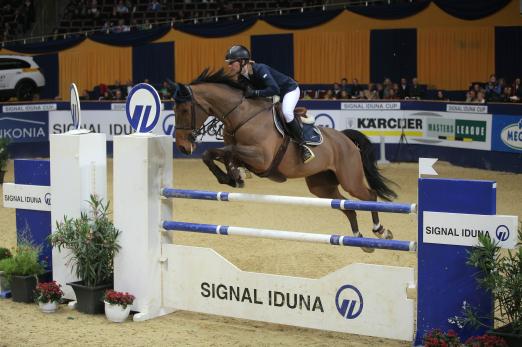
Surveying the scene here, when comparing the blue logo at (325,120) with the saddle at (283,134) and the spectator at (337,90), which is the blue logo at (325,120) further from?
the saddle at (283,134)

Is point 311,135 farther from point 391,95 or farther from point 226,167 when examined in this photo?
point 391,95

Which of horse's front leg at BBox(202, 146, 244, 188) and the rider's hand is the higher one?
the rider's hand

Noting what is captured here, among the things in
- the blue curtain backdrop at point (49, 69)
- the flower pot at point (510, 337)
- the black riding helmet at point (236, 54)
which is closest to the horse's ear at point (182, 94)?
the black riding helmet at point (236, 54)

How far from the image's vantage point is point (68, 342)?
6.46m

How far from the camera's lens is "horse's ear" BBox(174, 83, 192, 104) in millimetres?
7535

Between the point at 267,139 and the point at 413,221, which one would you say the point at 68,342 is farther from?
the point at 413,221

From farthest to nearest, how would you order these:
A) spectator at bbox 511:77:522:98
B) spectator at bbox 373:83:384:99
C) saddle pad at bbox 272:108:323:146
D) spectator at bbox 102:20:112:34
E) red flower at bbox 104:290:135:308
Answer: spectator at bbox 102:20:112:34 → spectator at bbox 373:83:384:99 → spectator at bbox 511:77:522:98 → saddle pad at bbox 272:108:323:146 → red flower at bbox 104:290:135:308

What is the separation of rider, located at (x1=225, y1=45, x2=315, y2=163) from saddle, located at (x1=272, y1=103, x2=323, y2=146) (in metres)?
0.07

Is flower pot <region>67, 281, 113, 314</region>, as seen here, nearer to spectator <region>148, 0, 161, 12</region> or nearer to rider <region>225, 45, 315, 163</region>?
rider <region>225, 45, 315, 163</region>

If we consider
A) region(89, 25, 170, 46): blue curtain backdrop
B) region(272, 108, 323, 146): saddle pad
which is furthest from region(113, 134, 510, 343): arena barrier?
region(89, 25, 170, 46): blue curtain backdrop

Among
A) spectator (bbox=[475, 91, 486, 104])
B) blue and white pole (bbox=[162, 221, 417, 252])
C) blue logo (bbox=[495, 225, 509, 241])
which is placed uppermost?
spectator (bbox=[475, 91, 486, 104])

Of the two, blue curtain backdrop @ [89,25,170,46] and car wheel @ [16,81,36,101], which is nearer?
blue curtain backdrop @ [89,25,170,46]

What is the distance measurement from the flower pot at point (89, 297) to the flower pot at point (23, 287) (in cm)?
54

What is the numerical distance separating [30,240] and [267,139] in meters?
2.61
